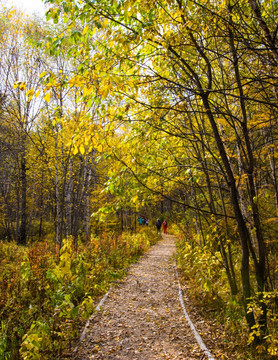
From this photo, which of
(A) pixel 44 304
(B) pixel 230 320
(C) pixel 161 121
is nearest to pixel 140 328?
(B) pixel 230 320

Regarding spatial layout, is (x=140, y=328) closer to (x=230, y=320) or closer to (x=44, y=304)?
(x=230, y=320)

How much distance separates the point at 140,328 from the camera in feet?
14.3

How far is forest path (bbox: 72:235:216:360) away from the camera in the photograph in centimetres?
354

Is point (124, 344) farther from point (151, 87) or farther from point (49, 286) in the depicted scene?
point (151, 87)

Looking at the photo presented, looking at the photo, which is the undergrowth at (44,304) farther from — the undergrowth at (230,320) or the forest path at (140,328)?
the undergrowth at (230,320)

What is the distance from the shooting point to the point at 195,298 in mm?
5516

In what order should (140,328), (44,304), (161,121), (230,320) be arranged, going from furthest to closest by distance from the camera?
(140,328) < (230,320) < (44,304) < (161,121)

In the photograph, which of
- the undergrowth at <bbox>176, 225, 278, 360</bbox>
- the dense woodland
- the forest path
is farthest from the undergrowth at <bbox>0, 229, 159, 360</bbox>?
the undergrowth at <bbox>176, 225, 278, 360</bbox>

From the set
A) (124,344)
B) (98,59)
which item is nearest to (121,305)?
(124,344)

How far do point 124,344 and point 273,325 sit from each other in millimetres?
2292

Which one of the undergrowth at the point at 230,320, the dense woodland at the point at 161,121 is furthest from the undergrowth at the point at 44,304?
the undergrowth at the point at 230,320

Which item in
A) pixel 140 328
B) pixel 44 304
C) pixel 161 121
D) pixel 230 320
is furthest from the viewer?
pixel 140 328

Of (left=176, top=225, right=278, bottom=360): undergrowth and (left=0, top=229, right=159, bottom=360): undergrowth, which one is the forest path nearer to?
(left=0, top=229, right=159, bottom=360): undergrowth

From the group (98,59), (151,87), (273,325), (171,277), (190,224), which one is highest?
(151,87)
